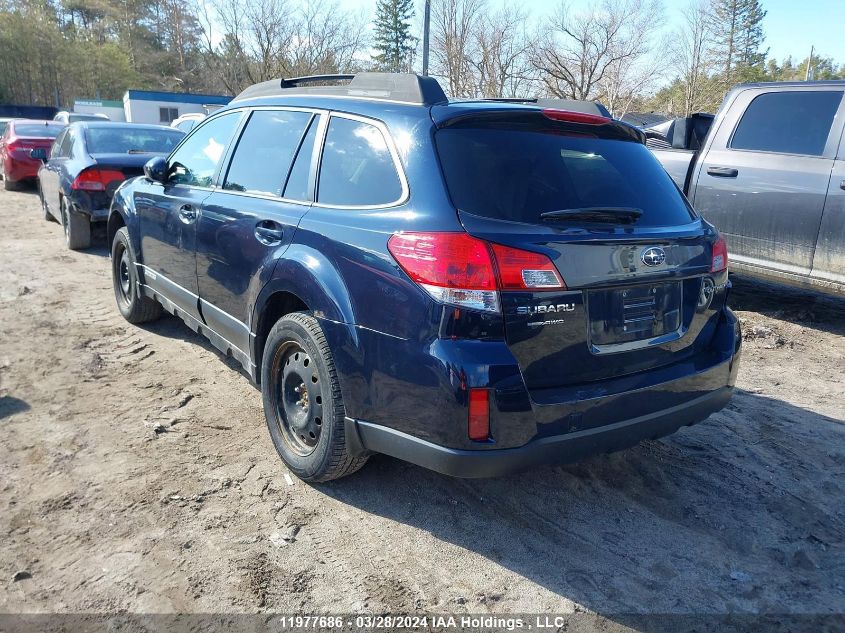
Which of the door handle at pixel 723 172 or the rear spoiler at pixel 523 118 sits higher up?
the rear spoiler at pixel 523 118

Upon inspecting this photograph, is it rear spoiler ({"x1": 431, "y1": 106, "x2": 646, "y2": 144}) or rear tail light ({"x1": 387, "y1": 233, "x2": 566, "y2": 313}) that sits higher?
rear spoiler ({"x1": 431, "y1": 106, "x2": 646, "y2": 144})

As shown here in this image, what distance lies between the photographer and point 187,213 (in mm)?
4230

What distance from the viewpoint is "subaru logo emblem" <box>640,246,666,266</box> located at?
9.14ft

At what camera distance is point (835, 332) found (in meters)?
6.12

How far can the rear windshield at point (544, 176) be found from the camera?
8.77ft

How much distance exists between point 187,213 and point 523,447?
2728 millimetres

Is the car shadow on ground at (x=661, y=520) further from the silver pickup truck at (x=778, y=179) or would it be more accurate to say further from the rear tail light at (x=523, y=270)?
the silver pickup truck at (x=778, y=179)

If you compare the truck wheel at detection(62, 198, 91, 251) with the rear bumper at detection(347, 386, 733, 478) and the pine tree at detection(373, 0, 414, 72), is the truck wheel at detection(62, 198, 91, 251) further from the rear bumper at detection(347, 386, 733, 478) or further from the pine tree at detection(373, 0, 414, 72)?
the pine tree at detection(373, 0, 414, 72)

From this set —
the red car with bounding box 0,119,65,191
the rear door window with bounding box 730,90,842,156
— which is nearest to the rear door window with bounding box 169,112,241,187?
the rear door window with bounding box 730,90,842,156

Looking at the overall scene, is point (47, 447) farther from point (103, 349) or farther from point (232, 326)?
point (103, 349)

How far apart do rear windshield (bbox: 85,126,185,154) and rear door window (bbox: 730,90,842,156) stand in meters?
6.77

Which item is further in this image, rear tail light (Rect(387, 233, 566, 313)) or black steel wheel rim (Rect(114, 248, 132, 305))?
black steel wheel rim (Rect(114, 248, 132, 305))

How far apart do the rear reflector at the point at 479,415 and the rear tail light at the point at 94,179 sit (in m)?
6.94

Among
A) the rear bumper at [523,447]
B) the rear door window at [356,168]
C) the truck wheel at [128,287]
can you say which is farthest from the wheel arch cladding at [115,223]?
the rear bumper at [523,447]
